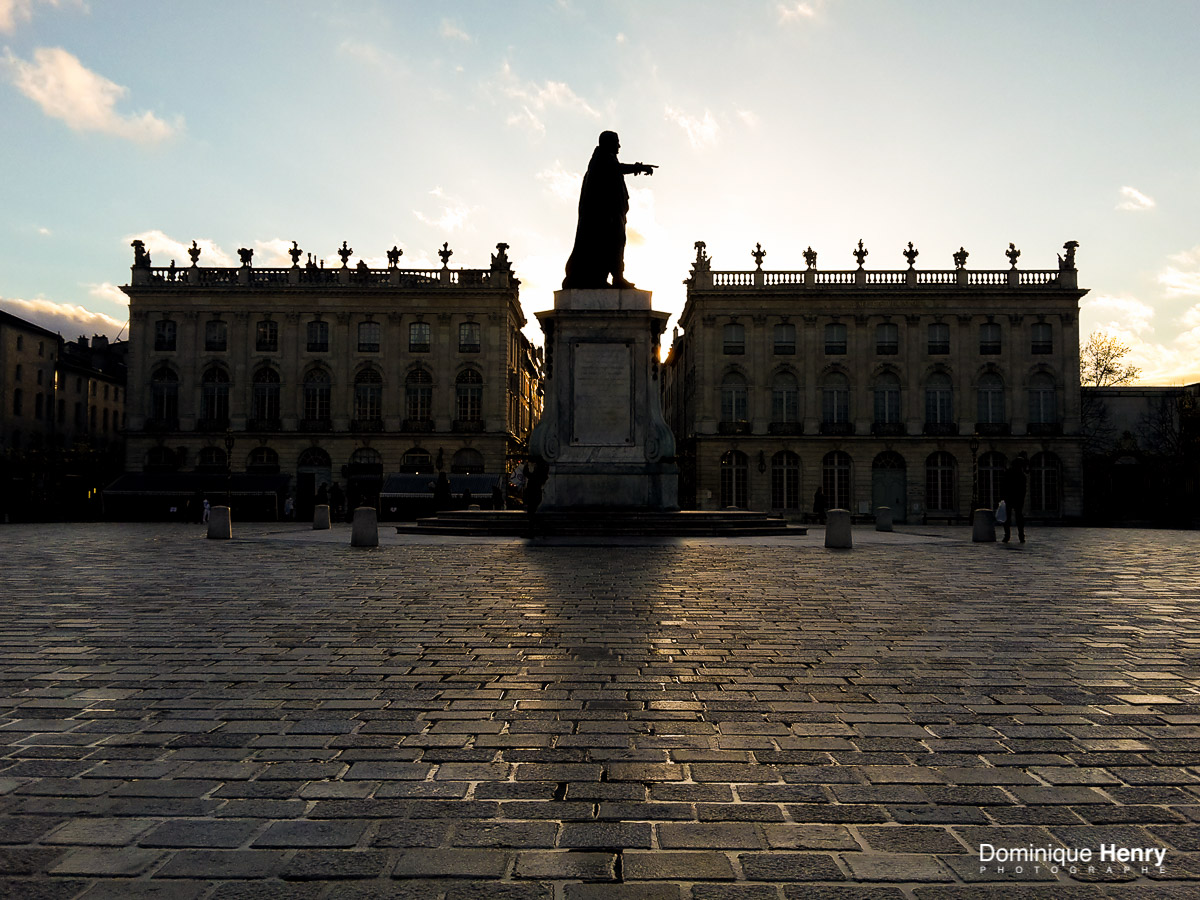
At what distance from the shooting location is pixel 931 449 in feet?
169

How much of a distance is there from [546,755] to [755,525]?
18467 millimetres

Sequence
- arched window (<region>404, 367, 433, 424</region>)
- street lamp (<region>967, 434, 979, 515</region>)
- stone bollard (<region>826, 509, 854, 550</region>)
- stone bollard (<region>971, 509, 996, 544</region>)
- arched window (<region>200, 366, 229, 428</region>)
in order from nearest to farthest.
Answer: stone bollard (<region>826, 509, 854, 550</region>), stone bollard (<region>971, 509, 996, 544</region>), street lamp (<region>967, 434, 979, 515</region>), arched window (<region>404, 367, 433, 424</region>), arched window (<region>200, 366, 229, 428</region>)

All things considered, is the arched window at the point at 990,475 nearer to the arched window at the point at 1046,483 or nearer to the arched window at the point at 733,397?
the arched window at the point at 1046,483

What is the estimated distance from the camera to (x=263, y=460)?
51.6m

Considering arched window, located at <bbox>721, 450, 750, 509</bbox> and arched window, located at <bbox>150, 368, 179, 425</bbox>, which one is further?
arched window, located at <bbox>150, 368, 179, 425</bbox>

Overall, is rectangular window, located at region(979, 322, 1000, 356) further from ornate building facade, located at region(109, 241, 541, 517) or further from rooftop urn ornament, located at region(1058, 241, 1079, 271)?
ornate building facade, located at region(109, 241, 541, 517)

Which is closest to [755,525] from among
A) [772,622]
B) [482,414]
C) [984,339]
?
[772,622]

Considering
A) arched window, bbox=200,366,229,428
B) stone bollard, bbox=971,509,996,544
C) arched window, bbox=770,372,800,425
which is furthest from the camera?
arched window, bbox=770,372,800,425

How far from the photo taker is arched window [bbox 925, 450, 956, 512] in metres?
51.2

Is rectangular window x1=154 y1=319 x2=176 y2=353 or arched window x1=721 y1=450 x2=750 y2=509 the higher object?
rectangular window x1=154 y1=319 x2=176 y2=353

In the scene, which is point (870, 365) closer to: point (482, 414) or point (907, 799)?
point (482, 414)

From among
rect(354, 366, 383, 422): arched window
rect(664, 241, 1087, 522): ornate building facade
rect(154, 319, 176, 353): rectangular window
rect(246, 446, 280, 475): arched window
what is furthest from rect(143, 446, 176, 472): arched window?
rect(664, 241, 1087, 522): ornate building facade

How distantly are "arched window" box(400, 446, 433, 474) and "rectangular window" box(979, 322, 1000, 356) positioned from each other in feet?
111

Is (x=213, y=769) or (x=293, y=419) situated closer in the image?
(x=213, y=769)
